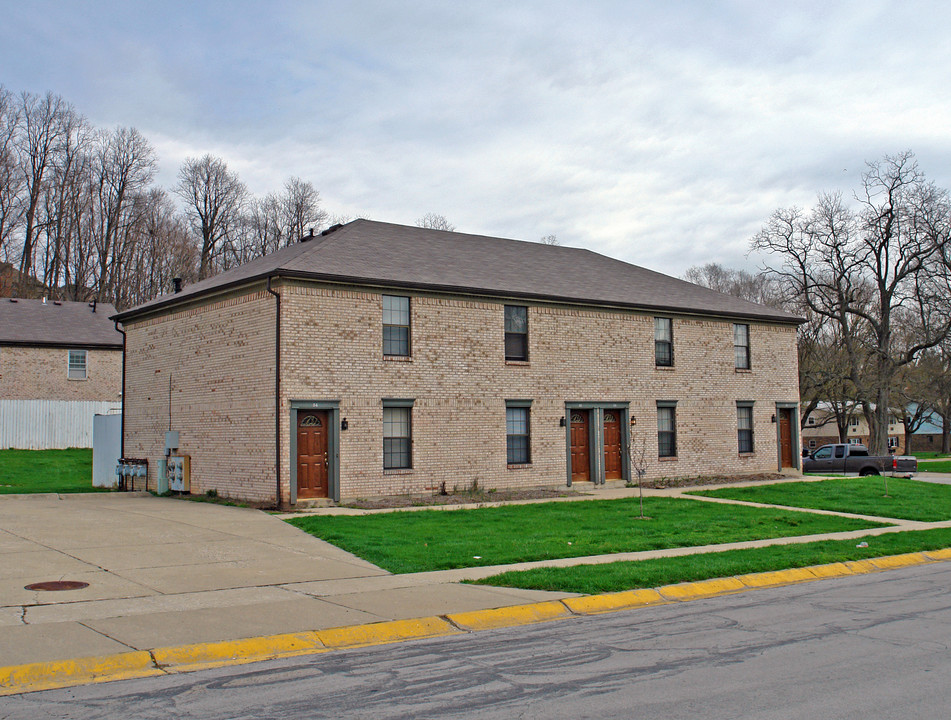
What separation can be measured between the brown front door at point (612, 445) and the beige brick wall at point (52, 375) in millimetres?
25982

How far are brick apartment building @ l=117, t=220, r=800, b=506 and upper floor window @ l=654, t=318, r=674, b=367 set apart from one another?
0.05 m

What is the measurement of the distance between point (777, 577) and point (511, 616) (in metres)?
4.77

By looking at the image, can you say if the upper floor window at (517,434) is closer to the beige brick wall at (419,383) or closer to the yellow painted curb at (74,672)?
the beige brick wall at (419,383)

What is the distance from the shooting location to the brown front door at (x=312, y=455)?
20922 mm

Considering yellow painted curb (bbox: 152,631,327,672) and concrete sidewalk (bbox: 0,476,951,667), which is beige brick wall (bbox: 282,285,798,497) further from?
yellow painted curb (bbox: 152,631,327,672)

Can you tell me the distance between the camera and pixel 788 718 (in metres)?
5.85

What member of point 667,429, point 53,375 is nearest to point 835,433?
point 667,429

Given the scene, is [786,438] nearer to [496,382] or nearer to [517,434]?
[517,434]

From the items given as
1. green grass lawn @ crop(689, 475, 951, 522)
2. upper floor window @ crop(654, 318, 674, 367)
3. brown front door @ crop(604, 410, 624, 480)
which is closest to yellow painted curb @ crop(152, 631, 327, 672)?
green grass lawn @ crop(689, 475, 951, 522)

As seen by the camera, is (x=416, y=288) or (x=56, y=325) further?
(x=56, y=325)

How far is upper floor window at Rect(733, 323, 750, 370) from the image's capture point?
3056 cm

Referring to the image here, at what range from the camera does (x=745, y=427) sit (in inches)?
1206

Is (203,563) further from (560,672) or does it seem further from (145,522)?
(560,672)

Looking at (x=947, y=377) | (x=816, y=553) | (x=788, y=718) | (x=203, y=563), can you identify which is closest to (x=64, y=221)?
(x=203, y=563)
